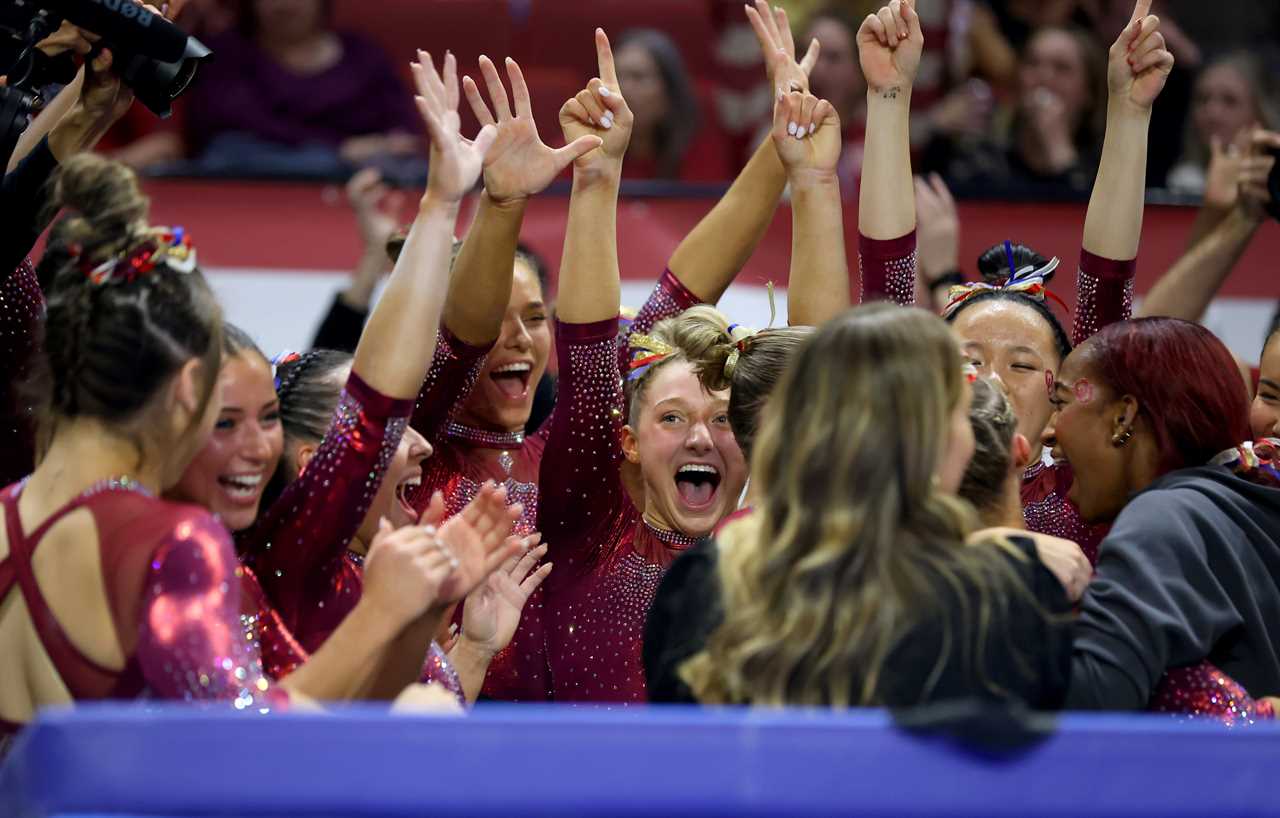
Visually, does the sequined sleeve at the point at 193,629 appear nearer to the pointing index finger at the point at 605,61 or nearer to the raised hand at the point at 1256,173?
the pointing index finger at the point at 605,61

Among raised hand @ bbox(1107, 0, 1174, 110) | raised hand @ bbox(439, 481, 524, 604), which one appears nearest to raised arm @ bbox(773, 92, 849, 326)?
raised hand @ bbox(1107, 0, 1174, 110)

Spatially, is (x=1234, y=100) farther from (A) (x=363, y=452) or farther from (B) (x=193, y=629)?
(B) (x=193, y=629)

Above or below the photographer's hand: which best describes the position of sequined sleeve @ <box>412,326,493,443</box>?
below

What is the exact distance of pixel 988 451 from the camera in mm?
2092

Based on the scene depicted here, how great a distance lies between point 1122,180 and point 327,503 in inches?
60.7

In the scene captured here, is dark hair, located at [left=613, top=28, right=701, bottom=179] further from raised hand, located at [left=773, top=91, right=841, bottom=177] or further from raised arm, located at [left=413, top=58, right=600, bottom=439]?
raised arm, located at [left=413, top=58, right=600, bottom=439]

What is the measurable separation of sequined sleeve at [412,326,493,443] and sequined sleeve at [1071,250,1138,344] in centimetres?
105

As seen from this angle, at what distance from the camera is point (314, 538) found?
211 cm

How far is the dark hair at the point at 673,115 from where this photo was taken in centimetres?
542

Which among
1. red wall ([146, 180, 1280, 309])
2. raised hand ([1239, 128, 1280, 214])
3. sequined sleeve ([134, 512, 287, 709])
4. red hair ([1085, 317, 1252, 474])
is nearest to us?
sequined sleeve ([134, 512, 287, 709])

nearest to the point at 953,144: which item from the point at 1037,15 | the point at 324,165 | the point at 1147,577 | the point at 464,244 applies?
the point at 1037,15

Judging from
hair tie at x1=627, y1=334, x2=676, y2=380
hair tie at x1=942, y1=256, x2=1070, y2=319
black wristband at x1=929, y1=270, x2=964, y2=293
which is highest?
hair tie at x1=942, y1=256, x2=1070, y2=319

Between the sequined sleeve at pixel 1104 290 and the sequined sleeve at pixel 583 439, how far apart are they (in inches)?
34.8

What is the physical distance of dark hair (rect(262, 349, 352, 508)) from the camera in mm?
2566
